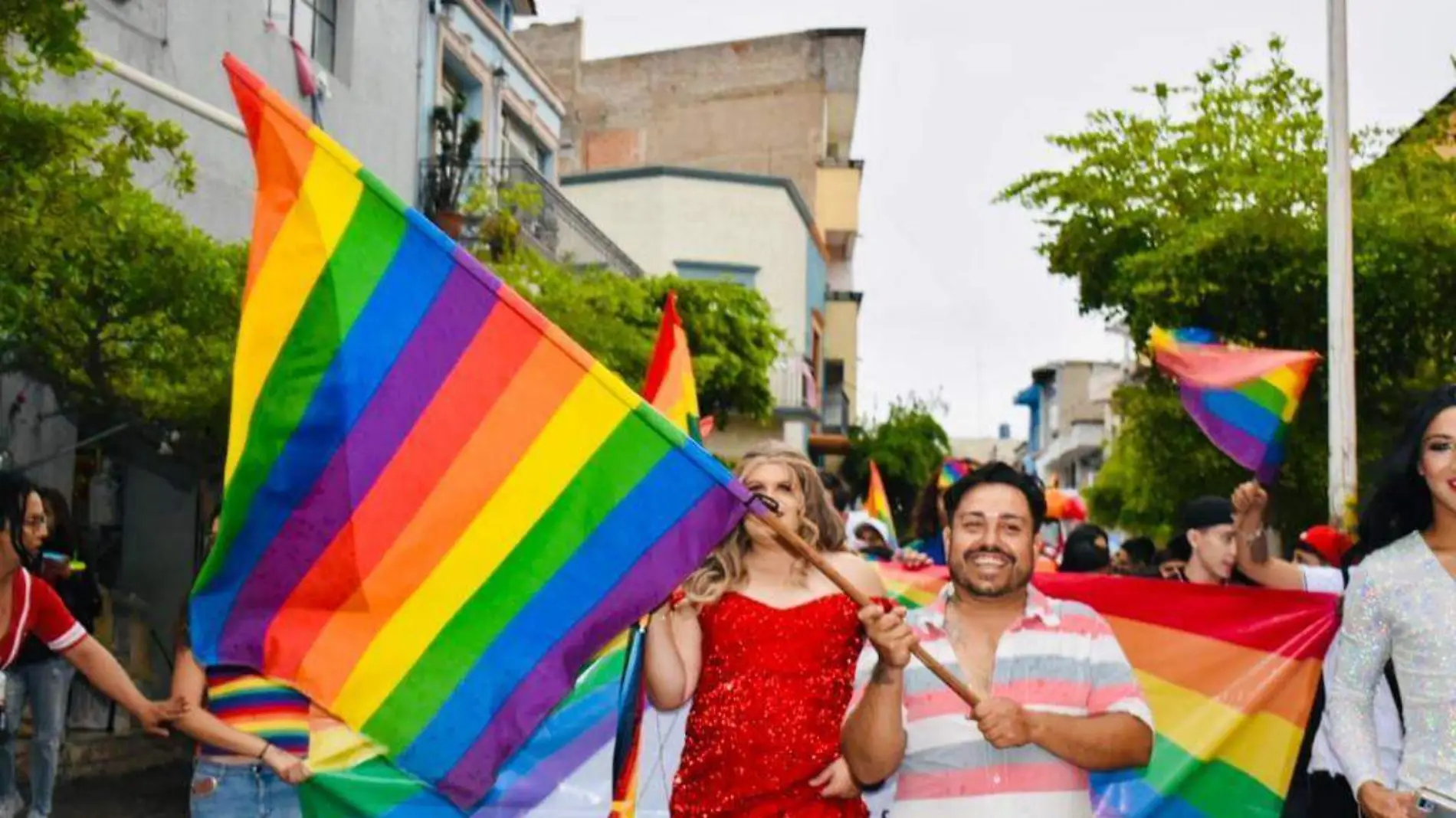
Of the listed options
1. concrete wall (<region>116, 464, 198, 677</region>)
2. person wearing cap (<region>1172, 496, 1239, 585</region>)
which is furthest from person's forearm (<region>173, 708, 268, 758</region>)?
concrete wall (<region>116, 464, 198, 677</region>)

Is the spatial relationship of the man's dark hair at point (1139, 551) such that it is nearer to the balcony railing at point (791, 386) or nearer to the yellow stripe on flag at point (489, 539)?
the yellow stripe on flag at point (489, 539)

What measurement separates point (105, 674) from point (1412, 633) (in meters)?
3.90

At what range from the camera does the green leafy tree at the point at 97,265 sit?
8.23 metres

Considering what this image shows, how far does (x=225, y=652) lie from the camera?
4.46 meters

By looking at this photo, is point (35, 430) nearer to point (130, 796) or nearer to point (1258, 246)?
point (130, 796)

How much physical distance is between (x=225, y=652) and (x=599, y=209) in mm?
35874

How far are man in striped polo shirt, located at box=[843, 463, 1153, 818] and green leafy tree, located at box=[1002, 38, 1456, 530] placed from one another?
14164 millimetres

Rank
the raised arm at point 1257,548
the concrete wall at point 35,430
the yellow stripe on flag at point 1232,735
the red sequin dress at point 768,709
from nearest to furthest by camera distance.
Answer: the red sequin dress at point 768,709, the raised arm at point 1257,548, the yellow stripe on flag at point 1232,735, the concrete wall at point 35,430

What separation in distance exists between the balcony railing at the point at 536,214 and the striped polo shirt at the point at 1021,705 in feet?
48.7

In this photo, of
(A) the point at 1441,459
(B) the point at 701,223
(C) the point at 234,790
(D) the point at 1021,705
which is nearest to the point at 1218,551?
(A) the point at 1441,459

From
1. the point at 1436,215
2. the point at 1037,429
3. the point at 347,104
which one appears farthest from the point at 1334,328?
the point at 1037,429

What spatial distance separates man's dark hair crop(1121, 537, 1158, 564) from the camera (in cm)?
1249

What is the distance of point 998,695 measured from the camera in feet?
14.2

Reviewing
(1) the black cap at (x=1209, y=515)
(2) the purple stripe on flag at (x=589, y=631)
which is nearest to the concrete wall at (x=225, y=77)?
(1) the black cap at (x=1209, y=515)
